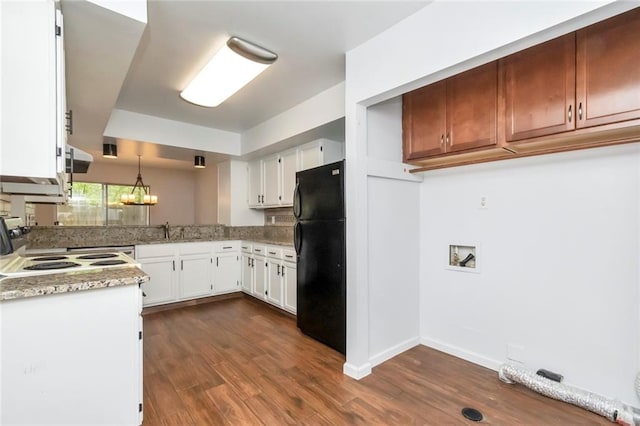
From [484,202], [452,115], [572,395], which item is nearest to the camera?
[572,395]

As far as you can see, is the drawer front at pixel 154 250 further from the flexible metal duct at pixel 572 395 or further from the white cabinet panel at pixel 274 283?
the flexible metal duct at pixel 572 395

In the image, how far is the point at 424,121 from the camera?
2.58m

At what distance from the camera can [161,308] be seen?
13.2 feet

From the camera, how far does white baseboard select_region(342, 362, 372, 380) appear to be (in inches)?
89.9

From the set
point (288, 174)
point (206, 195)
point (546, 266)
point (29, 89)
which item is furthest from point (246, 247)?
point (546, 266)

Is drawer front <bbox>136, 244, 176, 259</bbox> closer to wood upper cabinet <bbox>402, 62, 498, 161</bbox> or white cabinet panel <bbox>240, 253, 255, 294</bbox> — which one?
white cabinet panel <bbox>240, 253, 255, 294</bbox>

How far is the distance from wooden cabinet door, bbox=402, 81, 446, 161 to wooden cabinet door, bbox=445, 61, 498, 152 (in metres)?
0.07

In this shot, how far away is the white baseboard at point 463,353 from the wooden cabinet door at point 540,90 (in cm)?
172

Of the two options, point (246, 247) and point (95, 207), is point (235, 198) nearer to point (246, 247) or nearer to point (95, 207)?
point (246, 247)

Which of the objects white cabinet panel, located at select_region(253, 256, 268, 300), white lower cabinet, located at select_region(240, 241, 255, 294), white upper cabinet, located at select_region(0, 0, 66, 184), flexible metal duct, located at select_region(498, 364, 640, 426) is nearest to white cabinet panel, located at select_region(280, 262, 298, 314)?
white cabinet panel, located at select_region(253, 256, 268, 300)

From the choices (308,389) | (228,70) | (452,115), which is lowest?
(308,389)

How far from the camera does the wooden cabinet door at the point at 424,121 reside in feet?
8.08

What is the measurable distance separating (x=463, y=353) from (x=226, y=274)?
3295 millimetres

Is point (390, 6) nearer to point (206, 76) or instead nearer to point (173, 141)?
point (206, 76)
